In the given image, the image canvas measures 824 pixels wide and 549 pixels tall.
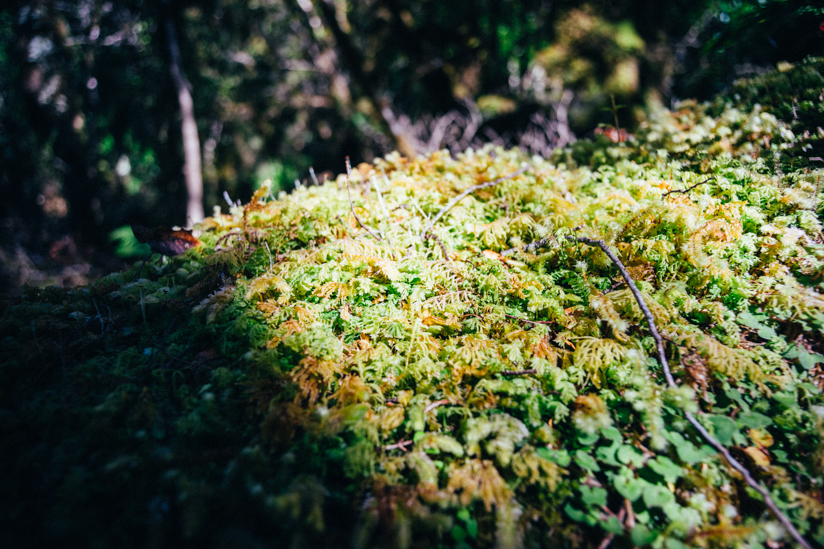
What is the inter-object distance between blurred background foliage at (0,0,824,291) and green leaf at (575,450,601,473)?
7176mm

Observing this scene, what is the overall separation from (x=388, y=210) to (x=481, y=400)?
1.55m

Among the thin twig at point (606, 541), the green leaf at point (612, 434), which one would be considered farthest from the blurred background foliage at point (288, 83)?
the thin twig at point (606, 541)

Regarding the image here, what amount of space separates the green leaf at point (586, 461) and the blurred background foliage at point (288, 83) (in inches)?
283

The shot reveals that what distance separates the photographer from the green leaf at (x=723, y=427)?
145cm

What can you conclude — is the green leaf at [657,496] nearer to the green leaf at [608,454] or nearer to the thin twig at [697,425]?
the green leaf at [608,454]

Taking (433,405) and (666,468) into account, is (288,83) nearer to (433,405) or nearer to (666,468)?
(433,405)

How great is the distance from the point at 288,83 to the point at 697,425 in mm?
13526

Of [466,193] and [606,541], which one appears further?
[466,193]

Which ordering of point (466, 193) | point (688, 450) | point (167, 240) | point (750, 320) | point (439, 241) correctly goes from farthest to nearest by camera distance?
point (167, 240) → point (466, 193) → point (439, 241) → point (750, 320) → point (688, 450)

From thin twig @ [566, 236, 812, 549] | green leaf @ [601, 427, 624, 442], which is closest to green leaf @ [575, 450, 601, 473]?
green leaf @ [601, 427, 624, 442]

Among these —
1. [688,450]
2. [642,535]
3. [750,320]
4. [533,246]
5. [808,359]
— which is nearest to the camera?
[642,535]

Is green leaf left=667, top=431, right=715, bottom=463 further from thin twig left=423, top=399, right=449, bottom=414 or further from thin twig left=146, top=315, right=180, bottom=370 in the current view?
thin twig left=146, top=315, right=180, bottom=370

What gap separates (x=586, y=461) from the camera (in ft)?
4.75

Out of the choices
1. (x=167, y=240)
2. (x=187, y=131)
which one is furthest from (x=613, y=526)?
(x=187, y=131)
